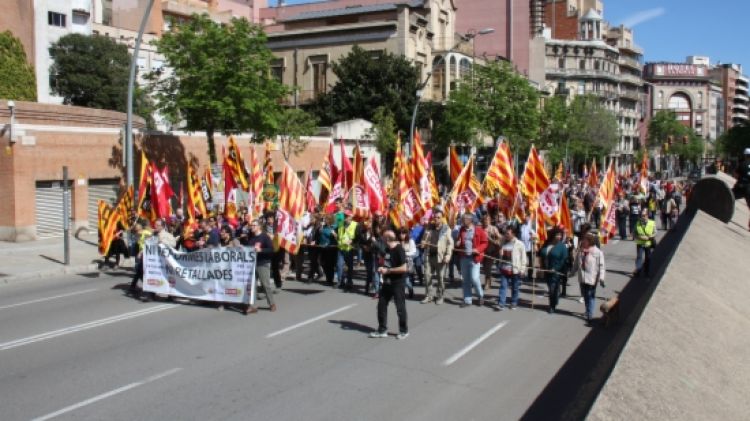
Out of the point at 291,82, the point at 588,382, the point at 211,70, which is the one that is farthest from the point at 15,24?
the point at 588,382

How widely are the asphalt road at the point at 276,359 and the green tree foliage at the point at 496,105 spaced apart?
1226 inches

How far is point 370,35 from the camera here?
51906mm

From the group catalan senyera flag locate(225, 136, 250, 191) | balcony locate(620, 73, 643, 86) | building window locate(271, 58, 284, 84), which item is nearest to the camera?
catalan senyera flag locate(225, 136, 250, 191)

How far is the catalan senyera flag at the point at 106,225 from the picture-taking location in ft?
62.1

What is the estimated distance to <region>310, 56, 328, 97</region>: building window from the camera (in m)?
53.6

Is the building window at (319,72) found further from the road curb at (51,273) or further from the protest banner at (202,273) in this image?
the protest banner at (202,273)

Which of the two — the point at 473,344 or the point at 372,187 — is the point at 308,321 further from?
the point at 372,187

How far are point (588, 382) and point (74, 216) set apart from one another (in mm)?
22365

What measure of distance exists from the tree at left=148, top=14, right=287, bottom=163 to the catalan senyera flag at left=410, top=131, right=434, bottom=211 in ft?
29.9

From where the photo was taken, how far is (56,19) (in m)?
58.1

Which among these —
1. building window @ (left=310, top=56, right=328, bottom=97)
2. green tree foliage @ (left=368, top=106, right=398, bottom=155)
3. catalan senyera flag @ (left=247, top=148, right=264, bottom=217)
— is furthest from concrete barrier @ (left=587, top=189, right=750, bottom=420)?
building window @ (left=310, top=56, right=328, bottom=97)

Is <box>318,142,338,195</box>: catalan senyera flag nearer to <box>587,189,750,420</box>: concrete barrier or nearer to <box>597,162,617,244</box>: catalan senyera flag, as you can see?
<box>597,162,617,244</box>: catalan senyera flag

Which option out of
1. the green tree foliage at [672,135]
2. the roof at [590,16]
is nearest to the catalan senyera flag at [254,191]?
the green tree foliage at [672,135]

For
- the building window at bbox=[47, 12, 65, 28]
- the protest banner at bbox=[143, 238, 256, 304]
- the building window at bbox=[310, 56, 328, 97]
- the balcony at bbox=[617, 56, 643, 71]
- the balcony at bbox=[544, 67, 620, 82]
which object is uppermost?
the balcony at bbox=[617, 56, 643, 71]
